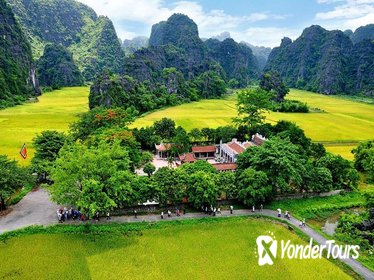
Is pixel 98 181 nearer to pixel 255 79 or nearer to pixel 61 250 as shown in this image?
pixel 61 250

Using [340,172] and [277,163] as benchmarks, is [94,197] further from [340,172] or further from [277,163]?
[340,172]

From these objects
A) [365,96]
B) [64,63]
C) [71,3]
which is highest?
[71,3]

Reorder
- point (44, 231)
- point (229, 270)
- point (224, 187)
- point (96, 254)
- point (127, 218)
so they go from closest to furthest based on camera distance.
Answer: point (229, 270)
point (96, 254)
point (44, 231)
point (127, 218)
point (224, 187)

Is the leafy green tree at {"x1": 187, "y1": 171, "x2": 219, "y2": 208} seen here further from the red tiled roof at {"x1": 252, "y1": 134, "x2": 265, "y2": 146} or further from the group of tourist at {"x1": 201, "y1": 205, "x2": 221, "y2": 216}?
the red tiled roof at {"x1": 252, "y1": 134, "x2": 265, "y2": 146}

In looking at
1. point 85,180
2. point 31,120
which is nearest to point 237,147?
point 85,180

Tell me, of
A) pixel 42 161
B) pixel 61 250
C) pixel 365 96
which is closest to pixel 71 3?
pixel 365 96

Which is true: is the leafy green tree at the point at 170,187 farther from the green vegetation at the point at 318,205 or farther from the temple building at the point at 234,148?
the temple building at the point at 234,148
